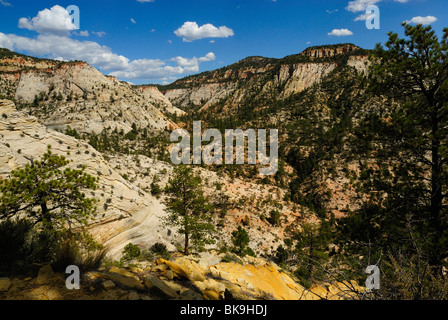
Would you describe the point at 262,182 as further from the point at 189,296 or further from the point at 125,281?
the point at 125,281

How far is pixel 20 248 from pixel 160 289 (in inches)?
149

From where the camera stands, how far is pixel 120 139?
62.7 metres

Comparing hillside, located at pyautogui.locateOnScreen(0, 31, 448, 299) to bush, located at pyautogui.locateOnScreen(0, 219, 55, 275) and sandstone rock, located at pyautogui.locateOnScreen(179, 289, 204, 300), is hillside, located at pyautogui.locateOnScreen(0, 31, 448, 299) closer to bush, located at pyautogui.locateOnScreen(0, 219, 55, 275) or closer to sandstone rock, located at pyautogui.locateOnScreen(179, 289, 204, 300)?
sandstone rock, located at pyautogui.locateOnScreen(179, 289, 204, 300)

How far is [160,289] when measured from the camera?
5129 mm

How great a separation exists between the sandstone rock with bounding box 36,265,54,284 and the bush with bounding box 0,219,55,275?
1.35 feet

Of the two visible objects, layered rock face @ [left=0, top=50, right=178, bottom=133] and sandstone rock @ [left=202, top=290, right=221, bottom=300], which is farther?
layered rock face @ [left=0, top=50, right=178, bottom=133]

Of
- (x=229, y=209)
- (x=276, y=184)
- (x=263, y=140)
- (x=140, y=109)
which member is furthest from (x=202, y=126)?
(x=229, y=209)

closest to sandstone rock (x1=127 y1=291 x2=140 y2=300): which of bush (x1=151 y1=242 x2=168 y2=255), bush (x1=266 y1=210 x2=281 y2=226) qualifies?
bush (x1=151 y1=242 x2=168 y2=255)

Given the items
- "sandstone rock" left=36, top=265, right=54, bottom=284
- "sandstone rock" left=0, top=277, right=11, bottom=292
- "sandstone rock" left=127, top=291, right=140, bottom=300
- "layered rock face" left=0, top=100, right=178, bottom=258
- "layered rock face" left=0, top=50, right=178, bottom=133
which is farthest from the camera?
"layered rock face" left=0, top=50, right=178, bottom=133

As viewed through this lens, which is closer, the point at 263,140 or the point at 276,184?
the point at 276,184

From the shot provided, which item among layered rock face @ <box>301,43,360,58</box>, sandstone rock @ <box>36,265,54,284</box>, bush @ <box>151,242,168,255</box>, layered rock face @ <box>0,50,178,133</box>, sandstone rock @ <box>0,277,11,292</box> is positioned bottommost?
bush @ <box>151,242,168,255</box>

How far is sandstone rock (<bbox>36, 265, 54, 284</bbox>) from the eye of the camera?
4.65 metres
